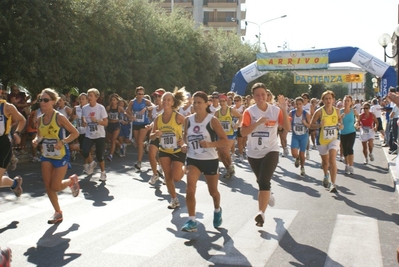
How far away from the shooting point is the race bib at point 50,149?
296 inches

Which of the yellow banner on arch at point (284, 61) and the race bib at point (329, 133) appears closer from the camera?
the race bib at point (329, 133)

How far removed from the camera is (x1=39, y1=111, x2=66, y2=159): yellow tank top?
7531mm

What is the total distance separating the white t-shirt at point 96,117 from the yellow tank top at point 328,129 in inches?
169

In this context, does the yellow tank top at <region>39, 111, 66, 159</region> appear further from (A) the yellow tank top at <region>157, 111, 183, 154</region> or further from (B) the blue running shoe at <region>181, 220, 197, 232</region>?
(B) the blue running shoe at <region>181, 220, 197, 232</region>

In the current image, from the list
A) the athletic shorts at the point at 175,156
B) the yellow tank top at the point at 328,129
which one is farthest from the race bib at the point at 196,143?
the yellow tank top at the point at 328,129

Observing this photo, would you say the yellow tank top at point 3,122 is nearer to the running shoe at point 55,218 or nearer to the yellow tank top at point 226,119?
the running shoe at point 55,218

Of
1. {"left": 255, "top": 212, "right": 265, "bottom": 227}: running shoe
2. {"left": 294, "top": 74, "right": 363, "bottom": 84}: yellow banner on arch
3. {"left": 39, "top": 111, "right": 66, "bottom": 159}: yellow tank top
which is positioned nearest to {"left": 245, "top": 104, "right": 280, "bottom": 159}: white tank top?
{"left": 255, "top": 212, "right": 265, "bottom": 227}: running shoe

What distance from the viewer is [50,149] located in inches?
296

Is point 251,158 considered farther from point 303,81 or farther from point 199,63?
point 303,81

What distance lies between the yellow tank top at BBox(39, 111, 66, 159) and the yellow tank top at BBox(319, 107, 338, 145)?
5043mm

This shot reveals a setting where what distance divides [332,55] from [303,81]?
93.6 ft

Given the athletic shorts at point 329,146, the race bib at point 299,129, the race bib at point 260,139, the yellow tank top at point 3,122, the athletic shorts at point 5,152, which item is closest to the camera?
the race bib at point 260,139

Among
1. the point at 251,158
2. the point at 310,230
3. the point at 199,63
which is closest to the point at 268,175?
the point at 251,158

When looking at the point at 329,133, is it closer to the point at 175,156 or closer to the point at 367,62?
the point at 175,156
